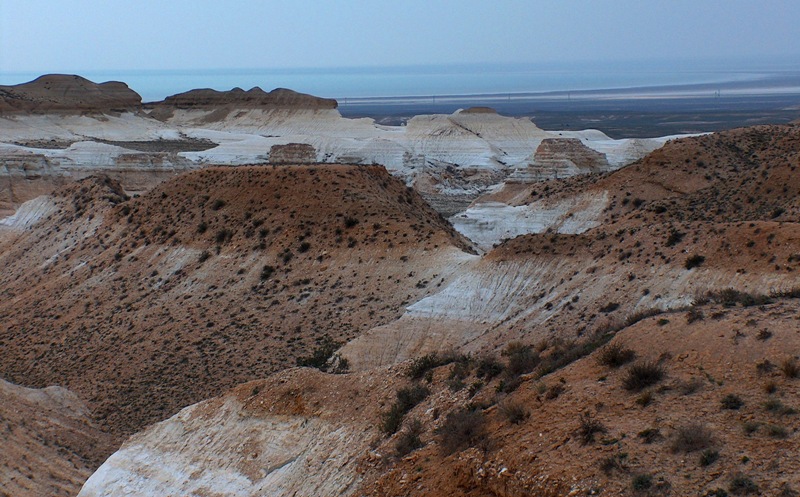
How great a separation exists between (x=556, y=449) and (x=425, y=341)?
10.5m

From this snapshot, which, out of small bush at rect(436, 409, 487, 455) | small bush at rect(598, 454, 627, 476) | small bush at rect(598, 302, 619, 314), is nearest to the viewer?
small bush at rect(598, 454, 627, 476)

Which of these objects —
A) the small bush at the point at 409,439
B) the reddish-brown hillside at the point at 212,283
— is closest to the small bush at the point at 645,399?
the small bush at the point at 409,439

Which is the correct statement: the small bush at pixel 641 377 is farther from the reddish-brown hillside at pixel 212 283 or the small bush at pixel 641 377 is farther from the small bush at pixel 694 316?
the reddish-brown hillside at pixel 212 283

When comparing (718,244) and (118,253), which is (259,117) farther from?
(718,244)

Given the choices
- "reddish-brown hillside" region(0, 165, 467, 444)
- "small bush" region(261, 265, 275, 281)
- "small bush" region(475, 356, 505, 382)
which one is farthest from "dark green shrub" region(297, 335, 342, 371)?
"small bush" region(475, 356, 505, 382)

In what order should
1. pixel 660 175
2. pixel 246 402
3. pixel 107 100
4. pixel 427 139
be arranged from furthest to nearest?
pixel 107 100, pixel 427 139, pixel 660 175, pixel 246 402

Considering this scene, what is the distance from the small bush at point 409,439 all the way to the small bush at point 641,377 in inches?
115

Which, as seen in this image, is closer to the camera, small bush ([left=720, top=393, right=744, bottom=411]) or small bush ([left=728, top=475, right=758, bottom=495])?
small bush ([left=728, top=475, right=758, bottom=495])

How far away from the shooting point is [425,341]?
20.4m

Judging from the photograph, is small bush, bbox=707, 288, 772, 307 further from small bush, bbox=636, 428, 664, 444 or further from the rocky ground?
small bush, bbox=636, 428, 664, 444

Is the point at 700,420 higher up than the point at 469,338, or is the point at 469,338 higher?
the point at 700,420

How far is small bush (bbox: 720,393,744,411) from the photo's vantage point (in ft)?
31.6

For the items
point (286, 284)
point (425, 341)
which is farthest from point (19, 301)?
point (425, 341)

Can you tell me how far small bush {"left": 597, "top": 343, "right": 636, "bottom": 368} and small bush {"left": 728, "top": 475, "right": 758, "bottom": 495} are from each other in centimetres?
303
